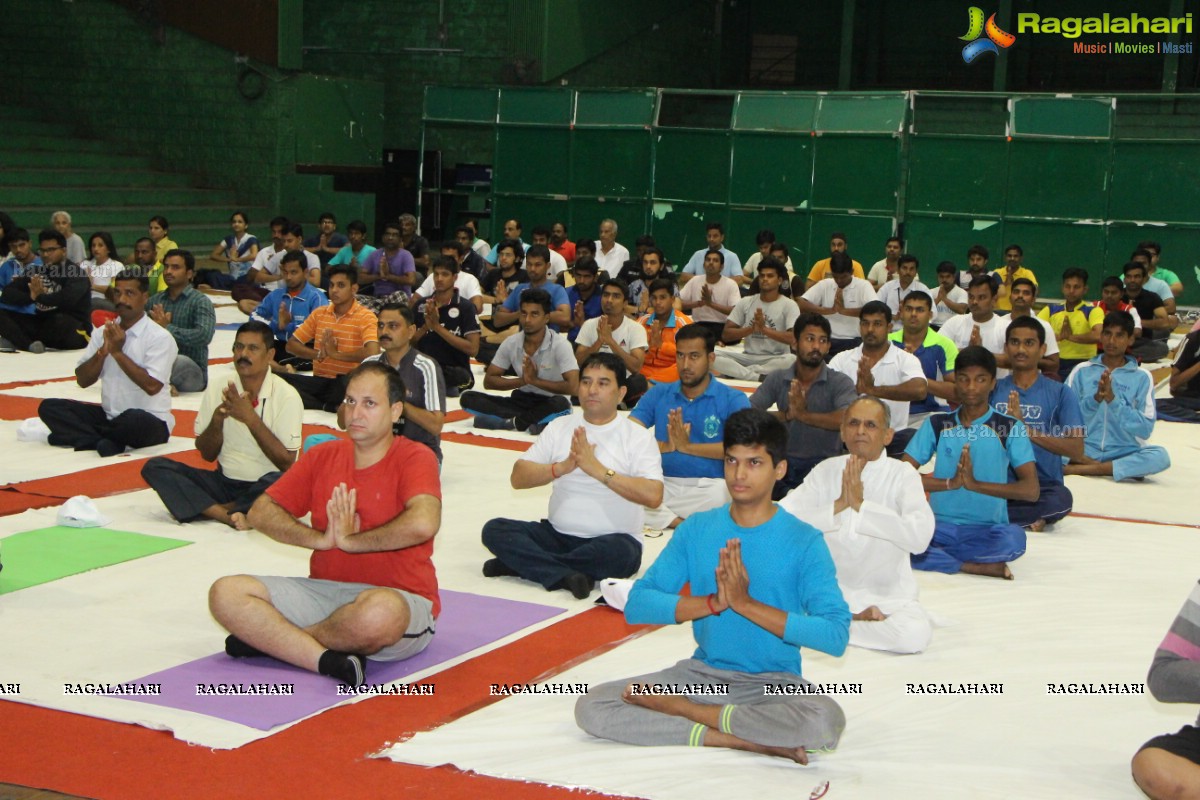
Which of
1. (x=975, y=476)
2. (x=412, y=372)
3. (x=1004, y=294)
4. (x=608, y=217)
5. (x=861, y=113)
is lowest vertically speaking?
(x=975, y=476)

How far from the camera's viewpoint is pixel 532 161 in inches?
874

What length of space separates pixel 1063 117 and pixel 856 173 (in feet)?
9.15

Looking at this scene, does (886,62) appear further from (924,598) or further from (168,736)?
(168,736)

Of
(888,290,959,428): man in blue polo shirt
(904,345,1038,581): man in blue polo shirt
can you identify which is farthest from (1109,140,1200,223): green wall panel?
(904,345,1038,581): man in blue polo shirt

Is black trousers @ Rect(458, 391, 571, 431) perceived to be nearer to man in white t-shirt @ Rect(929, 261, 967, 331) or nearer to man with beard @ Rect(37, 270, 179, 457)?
man with beard @ Rect(37, 270, 179, 457)

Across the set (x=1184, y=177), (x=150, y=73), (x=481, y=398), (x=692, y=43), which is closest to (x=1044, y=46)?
(x=692, y=43)

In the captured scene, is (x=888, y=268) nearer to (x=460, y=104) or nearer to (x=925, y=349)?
(x=925, y=349)

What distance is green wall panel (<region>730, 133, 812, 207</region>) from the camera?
2025cm

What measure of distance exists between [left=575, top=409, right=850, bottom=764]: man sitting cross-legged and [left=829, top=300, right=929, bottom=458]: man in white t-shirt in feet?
16.5

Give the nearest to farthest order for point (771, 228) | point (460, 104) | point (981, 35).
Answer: point (771, 228) < point (460, 104) < point (981, 35)

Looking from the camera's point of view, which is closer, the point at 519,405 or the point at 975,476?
the point at 975,476

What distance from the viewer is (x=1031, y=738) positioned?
15.8 feet

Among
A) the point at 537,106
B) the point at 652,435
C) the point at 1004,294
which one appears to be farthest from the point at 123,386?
the point at 537,106

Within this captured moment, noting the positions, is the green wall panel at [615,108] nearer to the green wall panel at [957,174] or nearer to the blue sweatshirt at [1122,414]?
the green wall panel at [957,174]
